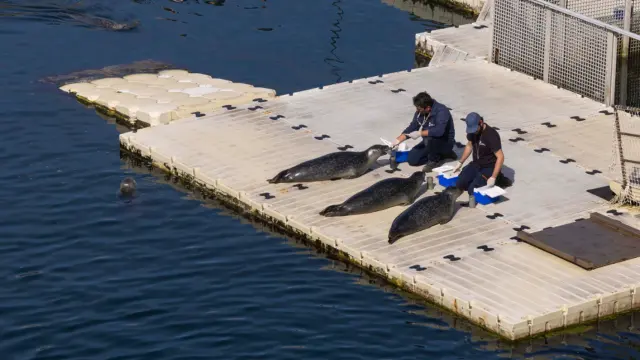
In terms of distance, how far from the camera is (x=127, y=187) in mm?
29750

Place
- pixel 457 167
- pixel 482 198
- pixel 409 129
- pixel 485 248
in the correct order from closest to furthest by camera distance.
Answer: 1. pixel 485 248
2. pixel 482 198
3. pixel 457 167
4. pixel 409 129

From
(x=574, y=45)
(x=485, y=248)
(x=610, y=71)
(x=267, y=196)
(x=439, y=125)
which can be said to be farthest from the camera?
(x=574, y=45)

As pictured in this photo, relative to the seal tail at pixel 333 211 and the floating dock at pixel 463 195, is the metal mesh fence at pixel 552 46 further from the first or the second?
the seal tail at pixel 333 211

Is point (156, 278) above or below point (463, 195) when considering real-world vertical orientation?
below

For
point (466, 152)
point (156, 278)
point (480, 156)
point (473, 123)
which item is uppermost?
point (473, 123)

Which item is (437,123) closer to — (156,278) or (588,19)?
(588,19)

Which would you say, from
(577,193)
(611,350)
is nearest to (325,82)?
(577,193)

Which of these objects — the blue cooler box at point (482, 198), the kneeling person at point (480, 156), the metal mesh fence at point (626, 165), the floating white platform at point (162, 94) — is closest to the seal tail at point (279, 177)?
the kneeling person at point (480, 156)

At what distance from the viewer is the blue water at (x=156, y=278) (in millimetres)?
23703

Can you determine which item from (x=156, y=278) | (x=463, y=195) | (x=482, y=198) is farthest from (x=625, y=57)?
(x=156, y=278)

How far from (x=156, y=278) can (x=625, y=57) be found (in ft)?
46.2

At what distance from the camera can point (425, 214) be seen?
1065 inches

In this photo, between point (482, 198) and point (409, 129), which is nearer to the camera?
point (482, 198)

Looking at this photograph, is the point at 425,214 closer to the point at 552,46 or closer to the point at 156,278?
the point at 156,278
